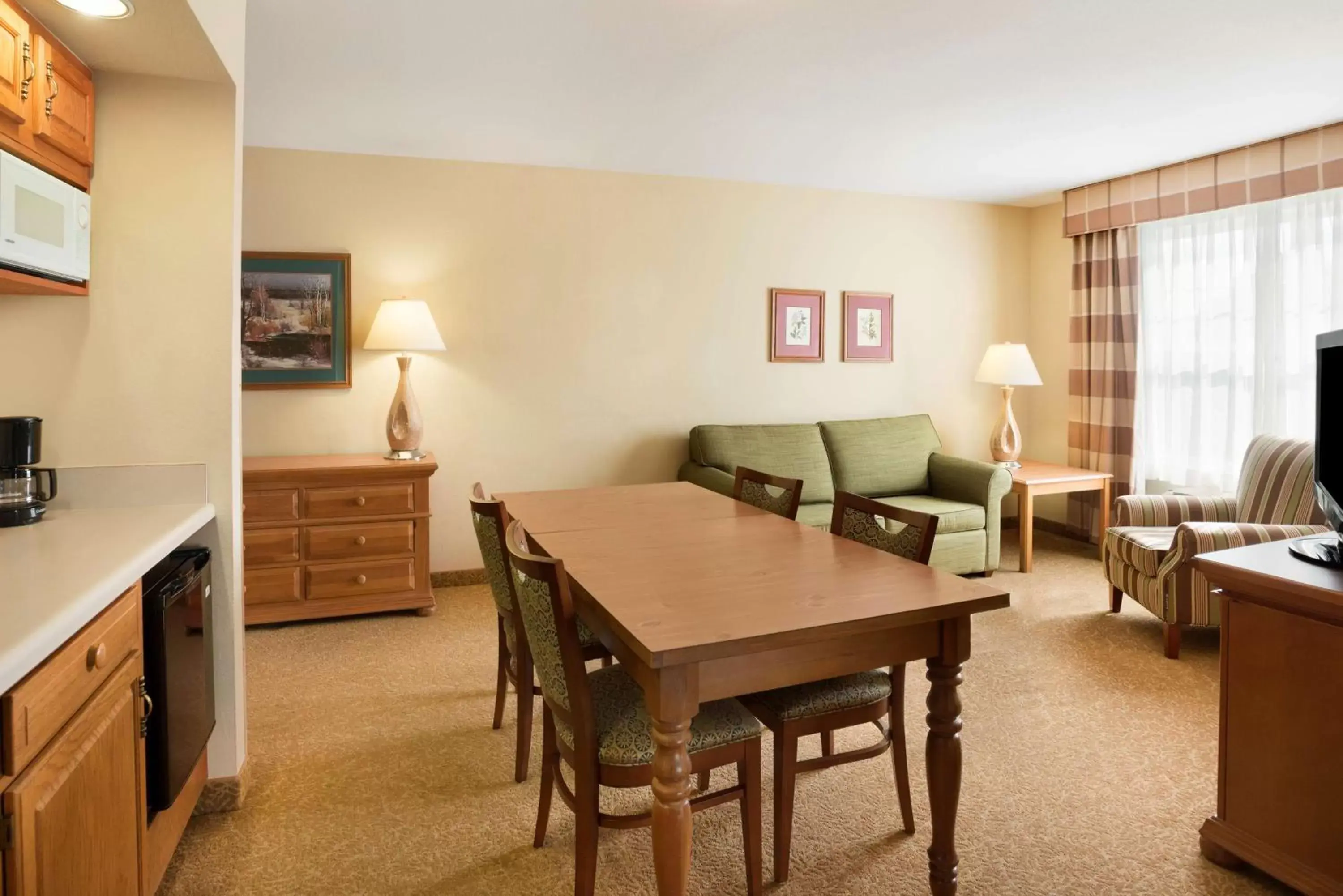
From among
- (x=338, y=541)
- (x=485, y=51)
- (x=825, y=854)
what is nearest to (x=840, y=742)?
(x=825, y=854)

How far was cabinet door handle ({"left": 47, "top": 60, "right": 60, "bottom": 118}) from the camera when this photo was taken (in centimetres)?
186

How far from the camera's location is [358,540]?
391cm

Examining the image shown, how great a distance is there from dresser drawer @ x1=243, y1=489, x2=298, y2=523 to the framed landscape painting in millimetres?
714

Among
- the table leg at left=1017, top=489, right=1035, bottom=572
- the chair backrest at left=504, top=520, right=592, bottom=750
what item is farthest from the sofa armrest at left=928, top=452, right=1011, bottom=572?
the chair backrest at left=504, top=520, right=592, bottom=750

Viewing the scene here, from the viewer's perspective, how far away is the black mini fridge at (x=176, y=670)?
1787 mm

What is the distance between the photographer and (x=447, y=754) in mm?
2646

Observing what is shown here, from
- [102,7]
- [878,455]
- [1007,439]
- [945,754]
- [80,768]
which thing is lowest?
[945,754]

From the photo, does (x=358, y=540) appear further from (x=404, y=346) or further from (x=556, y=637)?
(x=556, y=637)

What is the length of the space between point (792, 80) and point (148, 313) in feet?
8.16

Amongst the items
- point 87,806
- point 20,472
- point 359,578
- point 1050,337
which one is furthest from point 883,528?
point 1050,337

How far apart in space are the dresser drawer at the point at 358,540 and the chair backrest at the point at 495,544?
5.30 feet

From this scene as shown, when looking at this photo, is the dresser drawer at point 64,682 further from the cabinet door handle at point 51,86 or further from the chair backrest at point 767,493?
the chair backrest at point 767,493

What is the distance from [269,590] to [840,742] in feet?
9.05

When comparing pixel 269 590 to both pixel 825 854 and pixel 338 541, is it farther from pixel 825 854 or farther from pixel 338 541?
pixel 825 854
